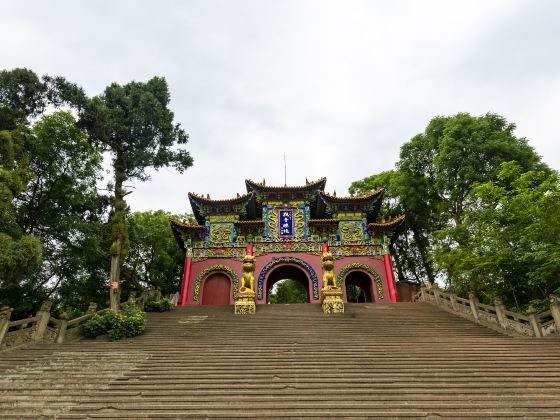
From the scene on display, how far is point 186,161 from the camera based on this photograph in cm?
1691

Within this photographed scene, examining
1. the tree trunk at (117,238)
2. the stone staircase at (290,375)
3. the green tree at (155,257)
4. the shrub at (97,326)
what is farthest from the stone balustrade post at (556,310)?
the green tree at (155,257)

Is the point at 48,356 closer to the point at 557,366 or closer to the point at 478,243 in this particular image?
the point at 557,366

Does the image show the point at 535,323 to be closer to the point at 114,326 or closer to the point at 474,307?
the point at 474,307

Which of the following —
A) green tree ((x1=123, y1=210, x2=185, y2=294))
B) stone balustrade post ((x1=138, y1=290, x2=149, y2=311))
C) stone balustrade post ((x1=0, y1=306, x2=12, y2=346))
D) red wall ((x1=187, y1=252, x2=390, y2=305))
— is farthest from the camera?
green tree ((x1=123, y1=210, x2=185, y2=294))

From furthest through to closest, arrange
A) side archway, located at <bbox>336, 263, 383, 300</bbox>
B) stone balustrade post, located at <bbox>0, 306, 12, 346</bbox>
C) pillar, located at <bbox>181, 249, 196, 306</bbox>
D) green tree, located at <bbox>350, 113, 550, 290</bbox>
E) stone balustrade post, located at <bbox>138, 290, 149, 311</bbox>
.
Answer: side archway, located at <bbox>336, 263, 383, 300</bbox> < pillar, located at <bbox>181, 249, 196, 306</bbox> < green tree, located at <bbox>350, 113, 550, 290</bbox> < stone balustrade post, located at <bbox>138, 290, 149, 311</bbox> < stone balustrade post, located at <bbox>0, 306, 12, 346</bbox>

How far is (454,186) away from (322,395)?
1574 cm

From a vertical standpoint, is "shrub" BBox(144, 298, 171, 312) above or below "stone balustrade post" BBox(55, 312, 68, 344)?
above

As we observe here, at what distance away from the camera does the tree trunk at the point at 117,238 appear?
12.1 meters

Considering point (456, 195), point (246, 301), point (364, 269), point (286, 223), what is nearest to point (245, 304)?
point (246, 301)

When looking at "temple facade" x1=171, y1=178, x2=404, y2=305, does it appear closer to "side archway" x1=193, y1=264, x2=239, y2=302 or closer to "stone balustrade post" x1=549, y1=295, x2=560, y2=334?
"side archway" x1=193, y1=264, x2=239, y2=302

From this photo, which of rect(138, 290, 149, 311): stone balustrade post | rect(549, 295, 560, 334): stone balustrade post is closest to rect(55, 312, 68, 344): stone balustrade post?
rect(138, 290, 149, 311): stone balustrade post

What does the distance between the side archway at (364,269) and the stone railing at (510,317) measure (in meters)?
4.79

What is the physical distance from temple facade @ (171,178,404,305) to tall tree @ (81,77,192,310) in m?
3.65

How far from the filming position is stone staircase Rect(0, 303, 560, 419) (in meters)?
5.37
